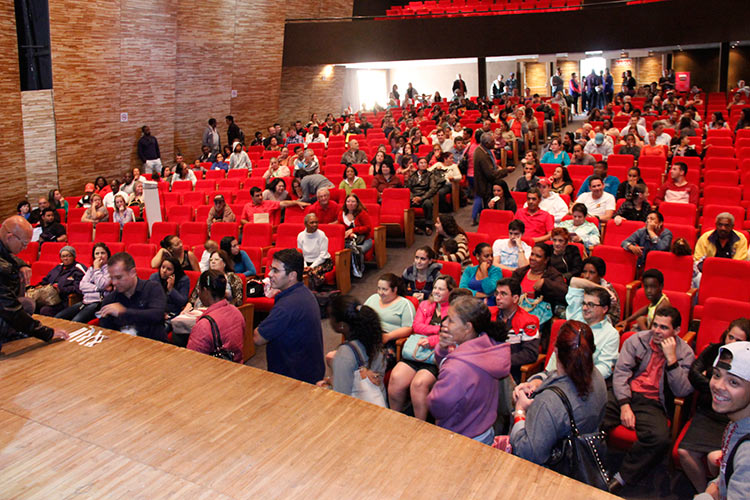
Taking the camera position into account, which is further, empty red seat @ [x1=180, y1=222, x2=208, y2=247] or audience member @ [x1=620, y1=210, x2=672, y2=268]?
empty red seat @ [x1=180, y1=222, x2=208, y2=247]

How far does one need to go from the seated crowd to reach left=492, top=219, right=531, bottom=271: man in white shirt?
0.02 meters

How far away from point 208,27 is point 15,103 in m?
4.58

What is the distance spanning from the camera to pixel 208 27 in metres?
13.8

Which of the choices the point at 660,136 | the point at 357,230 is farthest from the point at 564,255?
the point at 660,136

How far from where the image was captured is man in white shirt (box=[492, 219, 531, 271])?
18.8 ft

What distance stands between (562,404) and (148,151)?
11.4 m

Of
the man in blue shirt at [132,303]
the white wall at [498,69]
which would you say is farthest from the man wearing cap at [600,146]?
the white wall at [498,69]

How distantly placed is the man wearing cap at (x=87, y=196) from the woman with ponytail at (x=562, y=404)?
29.6ft

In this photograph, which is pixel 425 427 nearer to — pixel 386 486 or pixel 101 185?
pixel 386 486

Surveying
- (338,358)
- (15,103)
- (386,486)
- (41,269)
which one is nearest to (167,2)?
(15,103)

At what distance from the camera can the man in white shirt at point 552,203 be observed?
23.2 feet

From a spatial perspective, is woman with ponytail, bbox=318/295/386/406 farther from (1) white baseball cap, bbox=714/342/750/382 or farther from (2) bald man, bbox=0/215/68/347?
(2) bald man, bbox=0/215/68/347

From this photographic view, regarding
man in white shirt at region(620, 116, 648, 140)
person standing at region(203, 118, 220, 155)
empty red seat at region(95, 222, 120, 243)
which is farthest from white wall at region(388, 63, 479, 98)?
empty red seat at region(95, 222, 120, 243)

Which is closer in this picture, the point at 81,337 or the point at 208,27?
the point at 81,337
